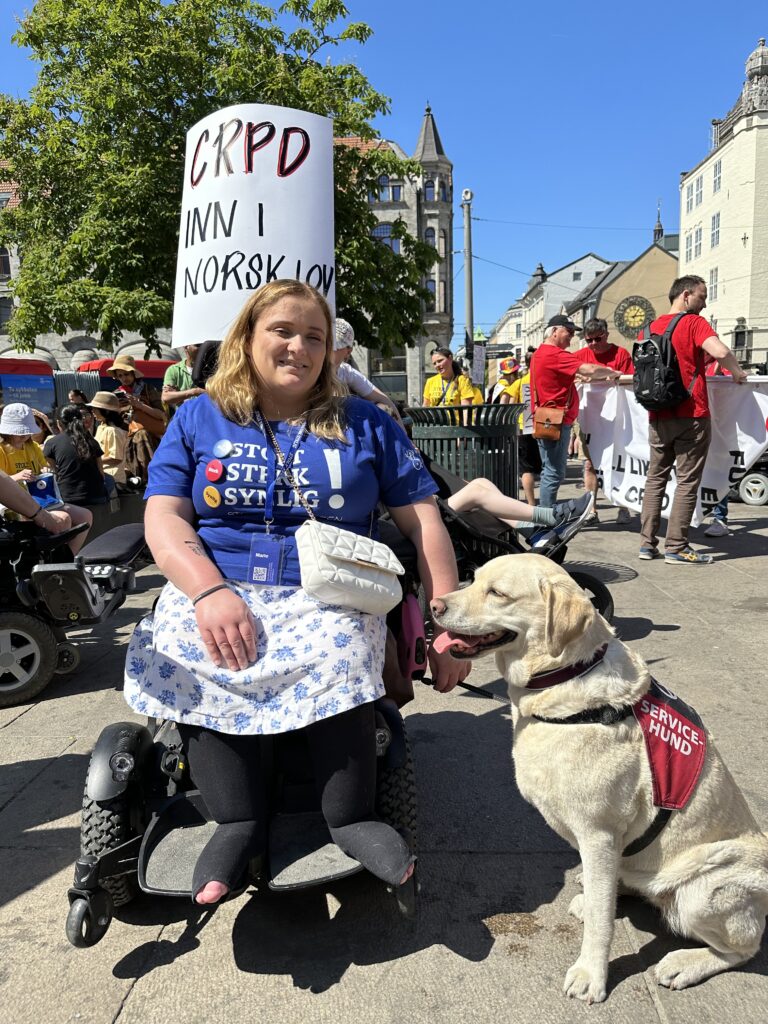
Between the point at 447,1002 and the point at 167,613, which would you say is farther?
the point at 167,613

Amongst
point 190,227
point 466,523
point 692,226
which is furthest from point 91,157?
point 692,226

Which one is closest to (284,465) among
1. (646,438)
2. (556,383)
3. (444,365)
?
(556,383)

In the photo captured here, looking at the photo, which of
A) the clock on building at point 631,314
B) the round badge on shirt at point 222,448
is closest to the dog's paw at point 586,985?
the round badge on shirt at point 222,448

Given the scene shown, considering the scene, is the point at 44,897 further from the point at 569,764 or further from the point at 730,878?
the point at 730,878

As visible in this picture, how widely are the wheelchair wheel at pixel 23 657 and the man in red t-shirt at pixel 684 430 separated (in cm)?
507

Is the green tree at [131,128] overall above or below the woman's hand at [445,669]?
above

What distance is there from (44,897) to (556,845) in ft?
5.57

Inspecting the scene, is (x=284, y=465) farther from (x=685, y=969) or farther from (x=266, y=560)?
(x=685, y=969)

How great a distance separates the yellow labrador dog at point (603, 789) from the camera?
1.81m

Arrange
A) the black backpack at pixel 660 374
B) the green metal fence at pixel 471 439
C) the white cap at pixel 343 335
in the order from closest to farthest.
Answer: the white cap at pixel 343 335 → the green metal fence at pixel 471 439 → the black backpack at pixel 660 374

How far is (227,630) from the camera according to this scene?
192 centimetres

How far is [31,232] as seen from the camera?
55.9 feet

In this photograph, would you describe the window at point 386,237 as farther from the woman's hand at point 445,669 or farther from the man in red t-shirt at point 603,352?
the woman's hand at point 445,669

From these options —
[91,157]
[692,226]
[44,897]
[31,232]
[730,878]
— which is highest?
[692,226]
